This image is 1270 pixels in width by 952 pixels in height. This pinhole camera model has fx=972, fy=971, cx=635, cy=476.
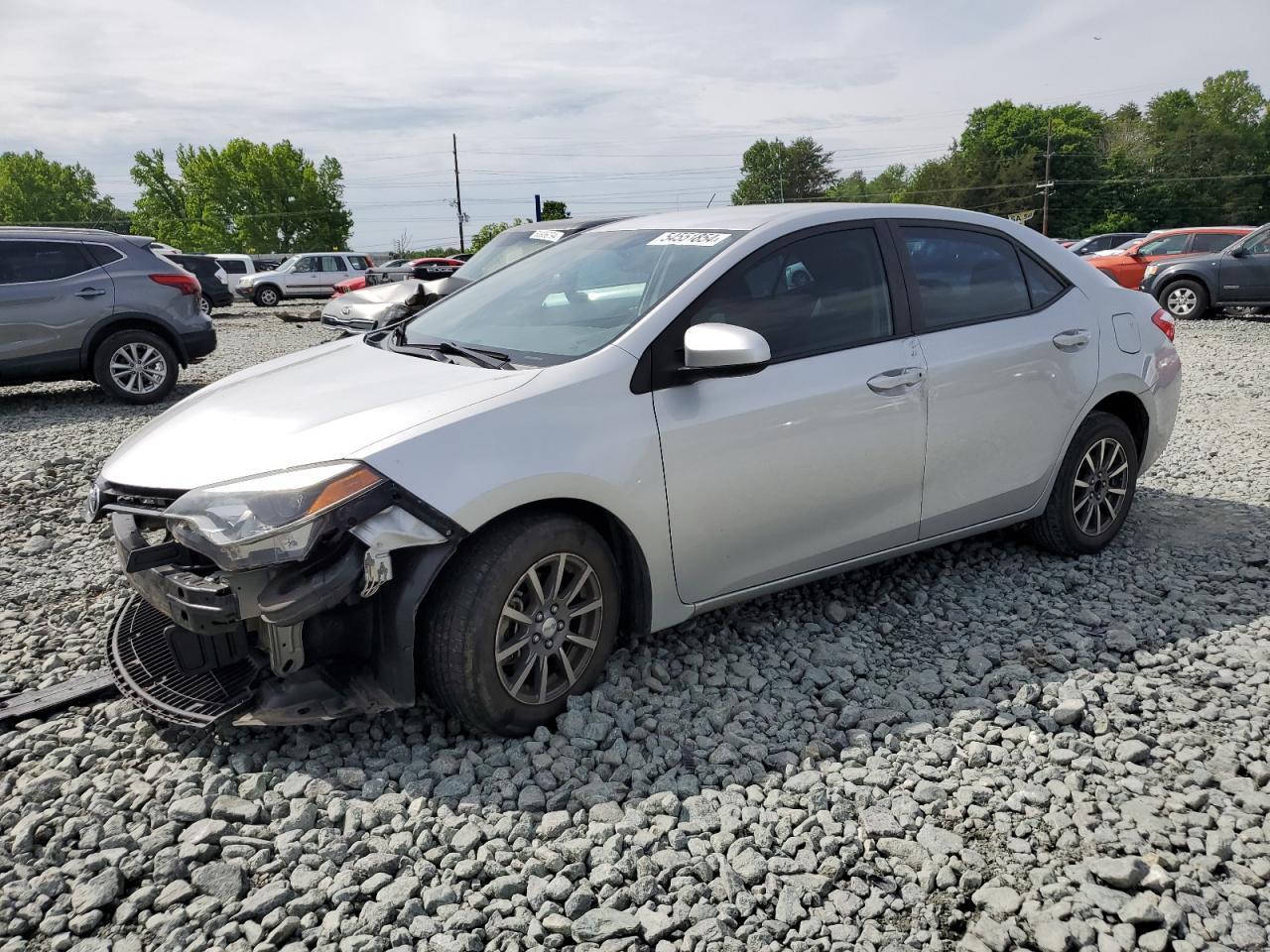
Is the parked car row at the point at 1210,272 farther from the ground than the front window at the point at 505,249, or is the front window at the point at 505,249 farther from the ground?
the front window at the point at 505,249

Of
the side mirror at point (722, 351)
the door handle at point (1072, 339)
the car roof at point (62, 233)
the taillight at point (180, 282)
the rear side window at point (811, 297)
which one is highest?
the car roof at point (62, 233)

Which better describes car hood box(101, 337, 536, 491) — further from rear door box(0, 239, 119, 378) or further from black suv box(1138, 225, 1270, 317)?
black suv box(1138, 225, 1270, 317)

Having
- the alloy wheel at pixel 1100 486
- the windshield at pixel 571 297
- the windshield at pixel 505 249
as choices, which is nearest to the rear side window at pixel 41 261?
the windshield at pixel 505 249

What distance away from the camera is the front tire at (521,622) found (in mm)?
2957

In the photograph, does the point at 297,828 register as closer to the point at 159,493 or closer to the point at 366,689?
the point at 366,689

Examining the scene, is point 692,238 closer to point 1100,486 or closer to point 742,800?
point 742,800

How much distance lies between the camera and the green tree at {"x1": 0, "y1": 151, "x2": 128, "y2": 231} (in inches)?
3826

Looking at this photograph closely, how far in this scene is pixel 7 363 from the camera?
9328mm

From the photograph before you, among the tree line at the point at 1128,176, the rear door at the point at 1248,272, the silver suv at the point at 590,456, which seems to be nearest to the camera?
the silver suv at the point at 590,456

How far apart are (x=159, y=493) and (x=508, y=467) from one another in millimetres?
1108

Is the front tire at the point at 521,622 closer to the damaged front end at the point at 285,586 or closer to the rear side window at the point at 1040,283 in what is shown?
the damaged front end at the point at 285,586

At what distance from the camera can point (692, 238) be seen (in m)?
3.87

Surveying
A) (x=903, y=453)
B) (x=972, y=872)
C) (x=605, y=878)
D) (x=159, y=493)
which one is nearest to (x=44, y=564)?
(x=159, y=493)

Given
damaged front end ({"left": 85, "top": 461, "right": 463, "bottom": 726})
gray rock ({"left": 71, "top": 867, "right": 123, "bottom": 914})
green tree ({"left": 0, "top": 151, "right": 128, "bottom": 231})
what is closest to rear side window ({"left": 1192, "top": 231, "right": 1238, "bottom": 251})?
damaged front end ({"left": 85, "top": 461, "right": 463, "bottom": 726})
